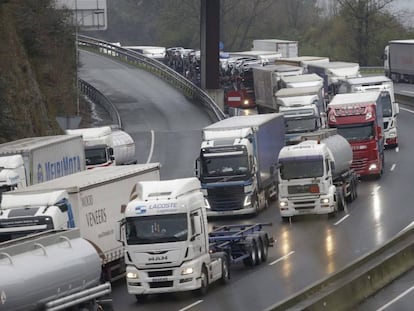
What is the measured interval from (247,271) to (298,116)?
22.9m

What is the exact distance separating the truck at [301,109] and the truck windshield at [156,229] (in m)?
22.2

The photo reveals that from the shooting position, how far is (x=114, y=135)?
187 ft

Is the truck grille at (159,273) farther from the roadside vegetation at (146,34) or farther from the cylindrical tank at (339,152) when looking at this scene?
the roadside vegetation at (146,34)

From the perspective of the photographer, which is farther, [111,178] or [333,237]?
[333,237]

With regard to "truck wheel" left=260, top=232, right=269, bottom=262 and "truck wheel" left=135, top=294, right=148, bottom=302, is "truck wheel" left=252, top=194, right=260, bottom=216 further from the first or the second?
"truck wheel" left=135, top=294, right=148, bottom=302

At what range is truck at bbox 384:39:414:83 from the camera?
103 m

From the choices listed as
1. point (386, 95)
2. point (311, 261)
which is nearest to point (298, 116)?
point (386, 95)

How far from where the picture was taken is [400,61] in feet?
345

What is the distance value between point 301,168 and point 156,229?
45.9 feet

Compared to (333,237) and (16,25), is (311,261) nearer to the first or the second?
(333,237)

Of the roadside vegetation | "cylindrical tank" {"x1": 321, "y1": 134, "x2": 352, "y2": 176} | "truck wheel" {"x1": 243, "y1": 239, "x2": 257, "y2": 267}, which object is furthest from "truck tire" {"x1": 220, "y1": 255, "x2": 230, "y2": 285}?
the roadside vegetation

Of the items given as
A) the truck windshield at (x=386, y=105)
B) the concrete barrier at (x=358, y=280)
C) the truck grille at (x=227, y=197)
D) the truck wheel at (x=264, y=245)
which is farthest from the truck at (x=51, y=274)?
the truck windshield at (x=386, y=105)

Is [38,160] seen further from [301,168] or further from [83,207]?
[301,168]

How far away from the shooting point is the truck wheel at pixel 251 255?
105ft
